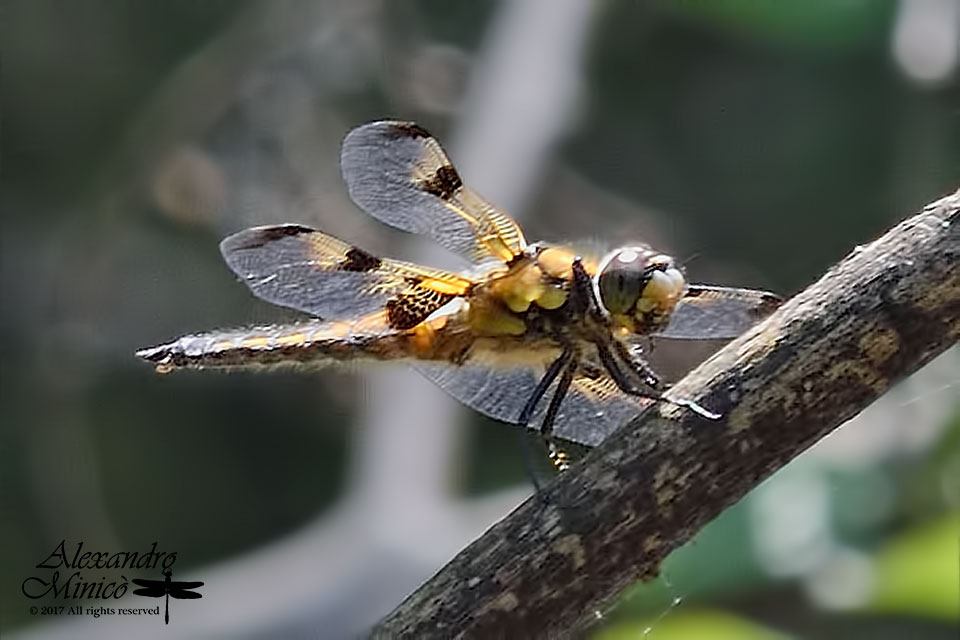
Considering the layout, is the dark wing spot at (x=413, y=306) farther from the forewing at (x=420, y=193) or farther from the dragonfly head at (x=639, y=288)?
the dragonfly head at (x=639, y=288)

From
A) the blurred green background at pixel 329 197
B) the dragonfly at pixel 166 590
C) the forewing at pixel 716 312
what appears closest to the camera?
the forewing at pixel 716 312

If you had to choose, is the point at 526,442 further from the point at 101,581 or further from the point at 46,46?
the point at 46,46

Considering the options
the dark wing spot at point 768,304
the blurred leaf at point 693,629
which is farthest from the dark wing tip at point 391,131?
the blurred leaf at point 693,629

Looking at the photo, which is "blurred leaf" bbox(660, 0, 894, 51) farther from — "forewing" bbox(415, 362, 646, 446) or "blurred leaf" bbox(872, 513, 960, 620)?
"forewing" bbox(415, 362, 646, 446)

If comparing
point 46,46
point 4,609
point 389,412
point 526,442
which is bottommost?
point 526,442

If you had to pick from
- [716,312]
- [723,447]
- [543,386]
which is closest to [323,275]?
[543,386]

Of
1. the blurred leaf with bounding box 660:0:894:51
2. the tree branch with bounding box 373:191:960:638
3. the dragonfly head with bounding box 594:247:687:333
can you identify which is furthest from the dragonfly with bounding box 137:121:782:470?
the blurred leaf with bounding box 660:0:894:51

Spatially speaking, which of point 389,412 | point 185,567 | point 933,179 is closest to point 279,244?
point 389,412

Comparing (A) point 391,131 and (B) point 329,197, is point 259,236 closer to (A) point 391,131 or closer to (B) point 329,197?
(A) point 391,131
